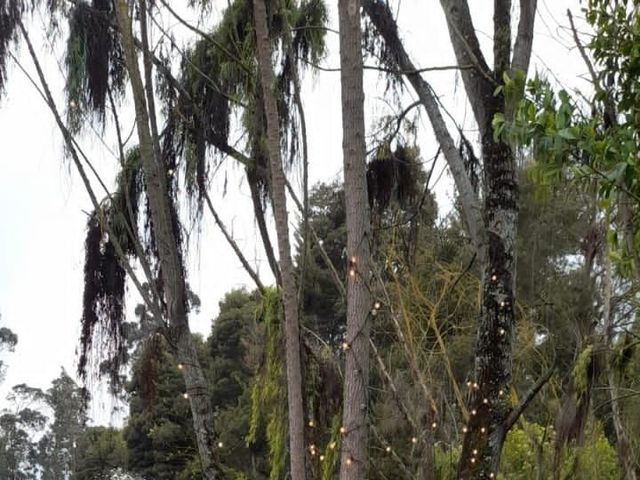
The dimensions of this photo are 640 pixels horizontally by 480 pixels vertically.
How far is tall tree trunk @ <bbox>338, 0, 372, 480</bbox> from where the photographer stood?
158 inches

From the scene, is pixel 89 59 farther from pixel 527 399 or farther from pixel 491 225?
pixel 527 399

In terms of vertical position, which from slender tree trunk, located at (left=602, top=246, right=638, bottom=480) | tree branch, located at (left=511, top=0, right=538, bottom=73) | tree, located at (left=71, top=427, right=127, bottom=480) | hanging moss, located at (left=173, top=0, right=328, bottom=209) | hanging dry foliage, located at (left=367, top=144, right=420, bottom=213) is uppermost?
hanging moss, located at (left=173, top=0, right=328, bottom=209)

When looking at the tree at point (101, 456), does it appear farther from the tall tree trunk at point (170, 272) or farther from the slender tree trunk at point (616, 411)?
the slender tree trunk at point (616, 411)

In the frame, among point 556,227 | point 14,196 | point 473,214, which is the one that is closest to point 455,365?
point 556,227

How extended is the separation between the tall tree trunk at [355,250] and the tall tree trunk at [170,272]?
144 centimetres

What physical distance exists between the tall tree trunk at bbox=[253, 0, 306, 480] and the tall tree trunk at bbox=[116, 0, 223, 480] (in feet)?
3.10

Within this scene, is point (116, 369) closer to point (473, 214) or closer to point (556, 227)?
point (473, 214)

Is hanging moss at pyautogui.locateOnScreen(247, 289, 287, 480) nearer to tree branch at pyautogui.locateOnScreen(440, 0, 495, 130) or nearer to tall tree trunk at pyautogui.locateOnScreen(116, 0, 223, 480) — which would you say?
tall tree trunk at pyautogui.locateOnScreen(116, 0, 223, 480)

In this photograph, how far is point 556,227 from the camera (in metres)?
11.1

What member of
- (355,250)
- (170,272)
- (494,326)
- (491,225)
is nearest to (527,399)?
(494,326)

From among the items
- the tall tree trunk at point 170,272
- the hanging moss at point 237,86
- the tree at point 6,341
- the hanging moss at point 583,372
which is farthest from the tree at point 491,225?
the tree at point 6,341

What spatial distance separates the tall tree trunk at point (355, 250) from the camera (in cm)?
401

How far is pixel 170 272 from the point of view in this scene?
5363 millimetres

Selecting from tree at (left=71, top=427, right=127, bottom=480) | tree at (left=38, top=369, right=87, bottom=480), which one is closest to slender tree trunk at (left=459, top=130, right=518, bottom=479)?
tree at (left=71, top=427, right=127, bottom=480)
